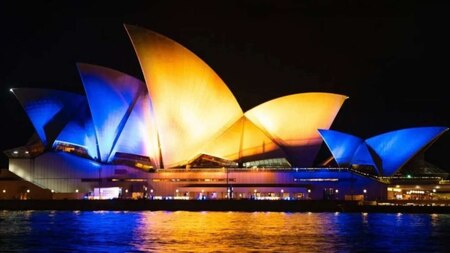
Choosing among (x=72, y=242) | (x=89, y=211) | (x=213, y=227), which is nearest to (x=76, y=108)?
(x=89, y=211)

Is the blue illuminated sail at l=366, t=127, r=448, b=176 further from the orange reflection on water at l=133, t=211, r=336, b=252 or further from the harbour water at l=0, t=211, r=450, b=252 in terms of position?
the orange reflection on water at l=133, t=211, r=336, b=252

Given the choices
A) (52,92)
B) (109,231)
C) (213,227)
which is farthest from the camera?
(52,92)

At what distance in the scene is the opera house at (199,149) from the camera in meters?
61.0

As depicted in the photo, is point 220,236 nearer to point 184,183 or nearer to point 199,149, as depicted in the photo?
point 199,149

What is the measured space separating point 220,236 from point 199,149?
101 feet

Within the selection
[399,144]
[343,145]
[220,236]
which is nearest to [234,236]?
[220,236]

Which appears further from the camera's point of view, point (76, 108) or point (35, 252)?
point (76, 108)

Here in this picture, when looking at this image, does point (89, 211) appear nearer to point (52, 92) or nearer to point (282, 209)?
point (52, 92)

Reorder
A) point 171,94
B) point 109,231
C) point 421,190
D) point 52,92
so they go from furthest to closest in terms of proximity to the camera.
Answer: point 421,190 → point 52,92 → point 171,94 → point 109,231

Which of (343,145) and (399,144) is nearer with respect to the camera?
(399,144)

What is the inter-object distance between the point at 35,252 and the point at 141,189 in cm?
3876

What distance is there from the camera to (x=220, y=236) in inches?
1334

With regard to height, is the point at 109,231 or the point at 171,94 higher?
the point at 171,94

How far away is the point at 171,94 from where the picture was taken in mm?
58625
